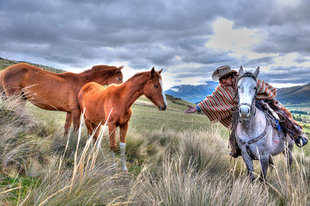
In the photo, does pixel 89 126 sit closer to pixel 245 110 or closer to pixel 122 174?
pixel 122 174

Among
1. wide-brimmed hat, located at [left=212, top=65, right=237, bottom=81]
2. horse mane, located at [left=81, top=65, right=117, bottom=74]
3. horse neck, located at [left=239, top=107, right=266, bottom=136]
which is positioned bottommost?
horse neck, located at [left=239, top=107, right=266, bottom=136]

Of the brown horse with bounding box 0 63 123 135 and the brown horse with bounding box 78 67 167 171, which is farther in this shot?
the brown horse with bounding box 0 63 123 135

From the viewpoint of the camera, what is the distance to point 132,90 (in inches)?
190

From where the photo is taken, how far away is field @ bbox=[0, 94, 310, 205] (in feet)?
8.00

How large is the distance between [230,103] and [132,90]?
7.16 feet

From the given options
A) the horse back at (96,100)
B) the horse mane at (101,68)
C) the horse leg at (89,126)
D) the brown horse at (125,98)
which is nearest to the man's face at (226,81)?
the brown horse at (125,98)

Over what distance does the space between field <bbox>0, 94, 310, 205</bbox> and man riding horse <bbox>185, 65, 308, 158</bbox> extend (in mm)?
648

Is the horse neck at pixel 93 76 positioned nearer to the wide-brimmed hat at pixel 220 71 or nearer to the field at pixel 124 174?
the field at pixel 124 174

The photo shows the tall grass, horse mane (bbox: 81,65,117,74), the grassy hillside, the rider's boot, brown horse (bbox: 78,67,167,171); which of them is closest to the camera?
the grassy hillside

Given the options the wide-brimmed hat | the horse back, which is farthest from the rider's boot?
the horse back

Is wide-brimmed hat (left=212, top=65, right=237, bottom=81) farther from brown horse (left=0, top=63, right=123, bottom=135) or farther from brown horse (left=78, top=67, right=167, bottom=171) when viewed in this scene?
brown horse (left=0, top=63, right=123, bottom=135)

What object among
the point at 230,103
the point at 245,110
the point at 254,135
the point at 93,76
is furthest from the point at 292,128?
the point at 93,76

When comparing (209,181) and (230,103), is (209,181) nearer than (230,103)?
Yes

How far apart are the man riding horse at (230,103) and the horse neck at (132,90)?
1274mm
